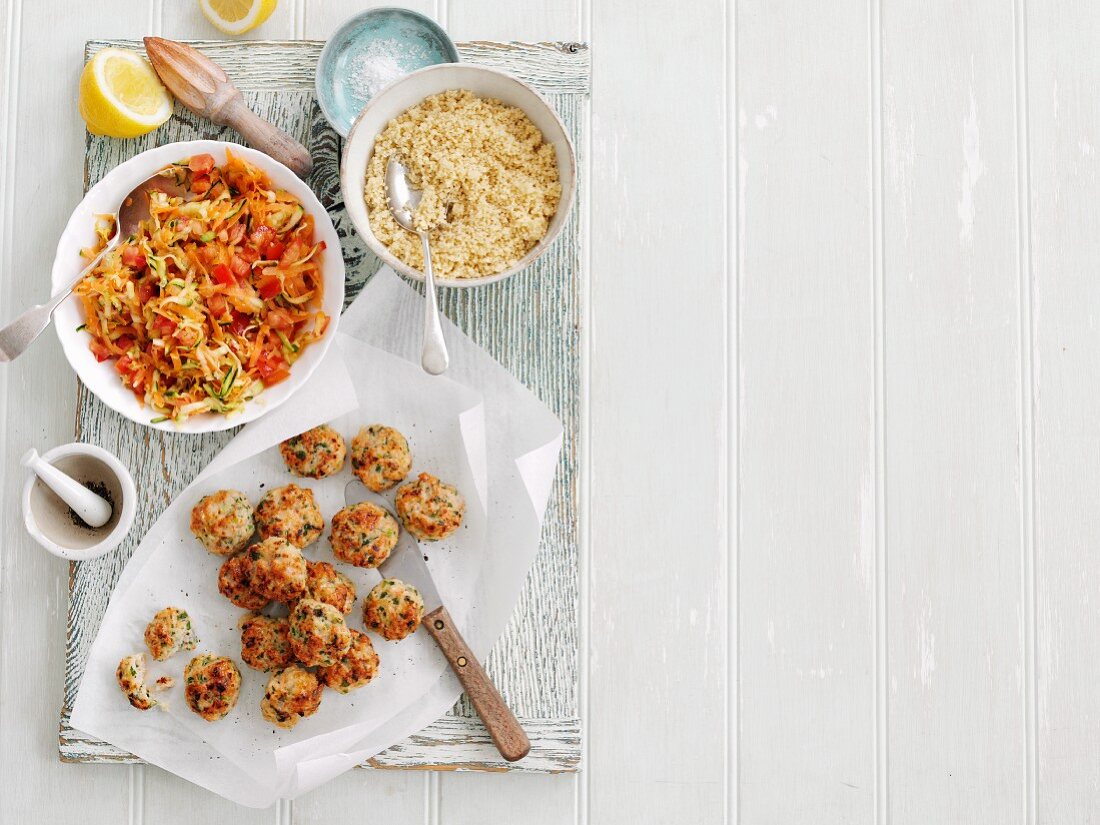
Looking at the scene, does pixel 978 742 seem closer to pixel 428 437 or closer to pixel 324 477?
pixel 428 437

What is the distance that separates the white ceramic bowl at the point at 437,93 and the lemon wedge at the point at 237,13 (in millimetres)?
320

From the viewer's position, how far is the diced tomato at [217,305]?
1.53m

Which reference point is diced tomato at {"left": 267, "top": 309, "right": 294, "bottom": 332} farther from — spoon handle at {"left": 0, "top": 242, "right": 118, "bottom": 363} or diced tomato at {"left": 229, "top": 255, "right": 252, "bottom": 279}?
spoon handle at {"left": 0, "top": 242, "right": 118, "bottom": 363}

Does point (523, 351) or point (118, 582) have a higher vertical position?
point (523, 351)

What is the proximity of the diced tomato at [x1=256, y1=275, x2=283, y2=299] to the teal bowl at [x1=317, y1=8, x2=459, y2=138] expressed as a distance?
0.29 metres

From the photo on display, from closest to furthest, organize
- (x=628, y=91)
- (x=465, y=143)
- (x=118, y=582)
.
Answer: (x=465, y=143), (x=118, y=582), (x=628, y=91)

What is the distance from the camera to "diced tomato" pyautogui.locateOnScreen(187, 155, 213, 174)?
1.56 metres

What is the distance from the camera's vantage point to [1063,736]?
1730 millimetres

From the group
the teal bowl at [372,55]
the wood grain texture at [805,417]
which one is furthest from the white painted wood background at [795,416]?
the teal bowl at [372,55]

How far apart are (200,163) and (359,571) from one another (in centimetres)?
69

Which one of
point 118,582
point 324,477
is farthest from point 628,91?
point 118,582

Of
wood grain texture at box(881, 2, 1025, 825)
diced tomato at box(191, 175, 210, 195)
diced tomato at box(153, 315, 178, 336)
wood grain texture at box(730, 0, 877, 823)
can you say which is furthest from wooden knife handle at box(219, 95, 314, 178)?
wood grain texture at box(881, 2, 1025, 825)

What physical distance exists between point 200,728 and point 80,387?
0.59 m

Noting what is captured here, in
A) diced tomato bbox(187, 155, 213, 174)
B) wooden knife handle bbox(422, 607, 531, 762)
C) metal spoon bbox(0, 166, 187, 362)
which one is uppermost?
diced tomato bbox(187, 155, 213, 174)
